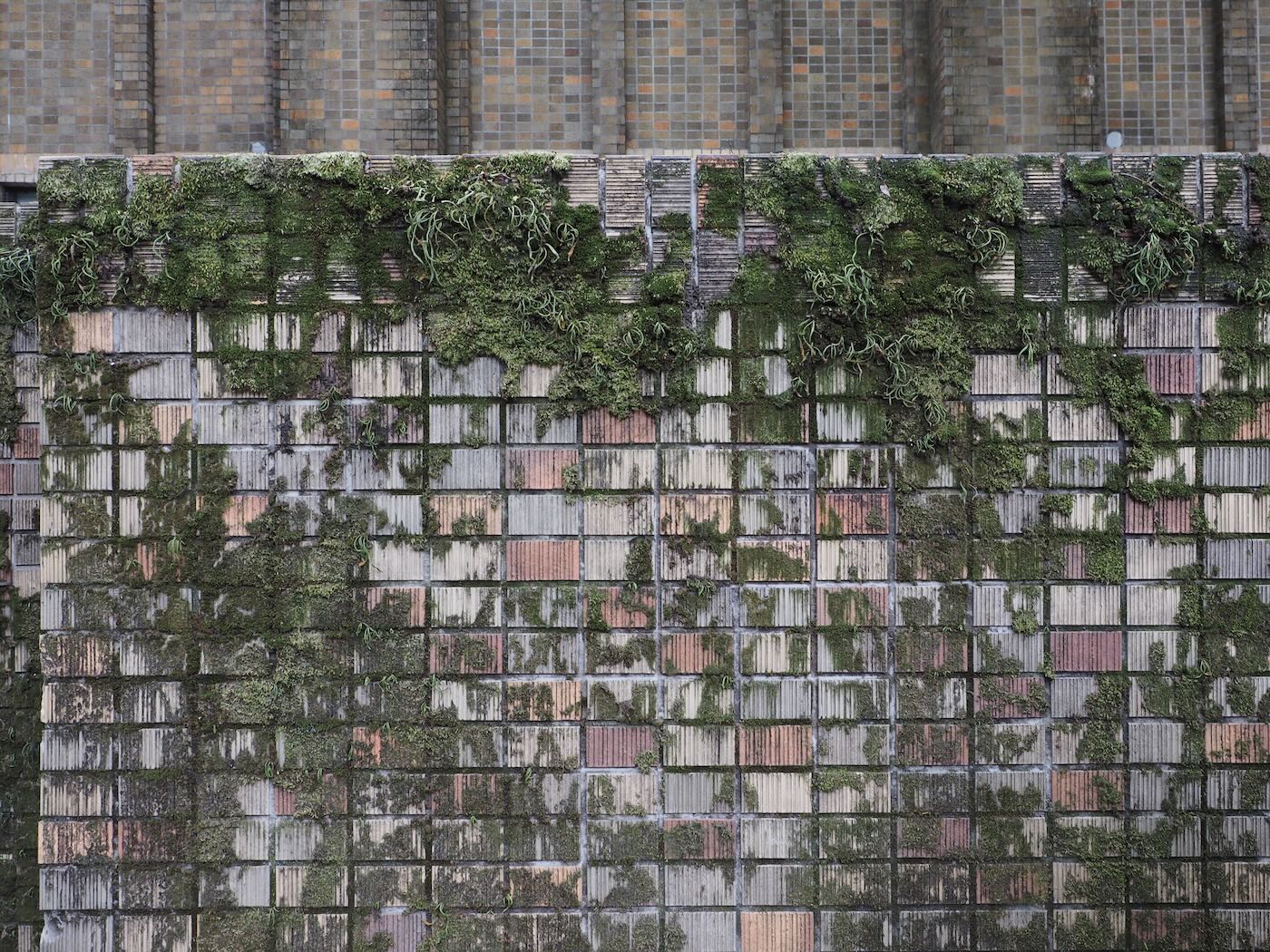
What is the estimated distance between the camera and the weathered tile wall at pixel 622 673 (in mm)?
2986

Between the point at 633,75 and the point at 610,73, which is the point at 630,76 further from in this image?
the point at 610,73

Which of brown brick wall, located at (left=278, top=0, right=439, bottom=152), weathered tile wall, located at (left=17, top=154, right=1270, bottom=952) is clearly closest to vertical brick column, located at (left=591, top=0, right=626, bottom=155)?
brown brick wall, located at (left=278, top=0, right=439, bottom=152)

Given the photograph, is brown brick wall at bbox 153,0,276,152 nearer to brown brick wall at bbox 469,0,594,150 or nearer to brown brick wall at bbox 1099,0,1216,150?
brown brick wall at bbox 469,0,594,150

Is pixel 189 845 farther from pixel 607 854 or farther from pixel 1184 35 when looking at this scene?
pixel 1184 35

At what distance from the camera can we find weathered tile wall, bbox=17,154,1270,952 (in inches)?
118

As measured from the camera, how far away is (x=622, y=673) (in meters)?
3.01

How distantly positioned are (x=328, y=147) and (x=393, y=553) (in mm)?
2851

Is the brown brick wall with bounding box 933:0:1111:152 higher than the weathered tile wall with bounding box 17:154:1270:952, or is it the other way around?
the brown brick wall with bounding box 933:0:1111:152

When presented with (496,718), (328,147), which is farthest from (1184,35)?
(496,718)

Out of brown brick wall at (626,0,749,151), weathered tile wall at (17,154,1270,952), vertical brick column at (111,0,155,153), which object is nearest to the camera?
weathered tile wall at (17,154,1270,952)

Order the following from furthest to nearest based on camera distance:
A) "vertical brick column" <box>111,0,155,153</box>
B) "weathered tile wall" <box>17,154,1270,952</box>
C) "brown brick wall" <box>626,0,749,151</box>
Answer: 1. "brown brick wall" <box>626,0,749,151</box>
2. "vertical brick column" <box>111,0,155,153</box>
3. "weathered tile wall" <box>17,154,1270,952</box>

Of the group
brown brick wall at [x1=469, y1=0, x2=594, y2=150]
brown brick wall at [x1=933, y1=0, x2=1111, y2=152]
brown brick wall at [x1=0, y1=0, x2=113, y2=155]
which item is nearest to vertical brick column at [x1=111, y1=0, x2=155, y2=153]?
brown brick wall at [x1=0, y1=0, x2=113, y2=155]

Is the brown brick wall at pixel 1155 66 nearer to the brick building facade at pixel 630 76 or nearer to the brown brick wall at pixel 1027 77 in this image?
the brick building facade at pixel 630 76

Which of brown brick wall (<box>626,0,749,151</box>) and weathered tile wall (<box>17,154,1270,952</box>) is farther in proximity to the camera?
brown brick wall (<box>626,0,749,151</box>)
